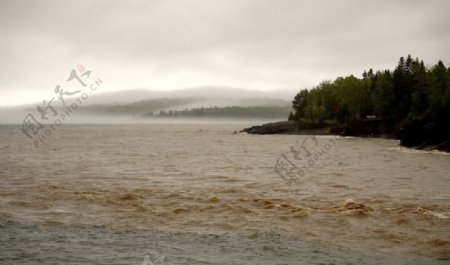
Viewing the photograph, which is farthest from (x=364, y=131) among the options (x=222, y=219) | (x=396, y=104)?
(x=222, y=219)

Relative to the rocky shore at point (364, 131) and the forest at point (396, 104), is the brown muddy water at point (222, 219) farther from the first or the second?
the forest at point (396, 104)

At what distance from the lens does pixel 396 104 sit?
114m

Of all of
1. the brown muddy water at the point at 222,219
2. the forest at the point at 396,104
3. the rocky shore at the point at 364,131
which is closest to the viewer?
the brown muddy water at the point at 222,219

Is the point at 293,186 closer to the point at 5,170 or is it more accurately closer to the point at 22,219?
the point at 22,219

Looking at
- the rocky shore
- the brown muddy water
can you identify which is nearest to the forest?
the rocky shore

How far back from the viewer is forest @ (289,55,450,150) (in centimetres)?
7712

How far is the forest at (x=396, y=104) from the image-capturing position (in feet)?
253

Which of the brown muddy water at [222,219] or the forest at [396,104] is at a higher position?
the forest at [396,104]

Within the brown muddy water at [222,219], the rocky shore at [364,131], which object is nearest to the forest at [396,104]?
the rocky shore at [364,131]

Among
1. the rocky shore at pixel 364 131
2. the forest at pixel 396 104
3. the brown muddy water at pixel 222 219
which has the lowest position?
the brown muddy water at pixel 222 219

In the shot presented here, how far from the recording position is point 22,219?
18.3 m

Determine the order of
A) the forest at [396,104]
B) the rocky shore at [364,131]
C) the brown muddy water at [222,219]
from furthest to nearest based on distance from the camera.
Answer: the forest at [396,104], the rocky shore at [364,131], the brown muddy water at [222,219]

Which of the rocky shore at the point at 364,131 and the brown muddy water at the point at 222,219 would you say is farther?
the rocky shore at the point at 364,131

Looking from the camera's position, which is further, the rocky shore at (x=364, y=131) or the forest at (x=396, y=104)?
the forest at (x=396, y=104)
